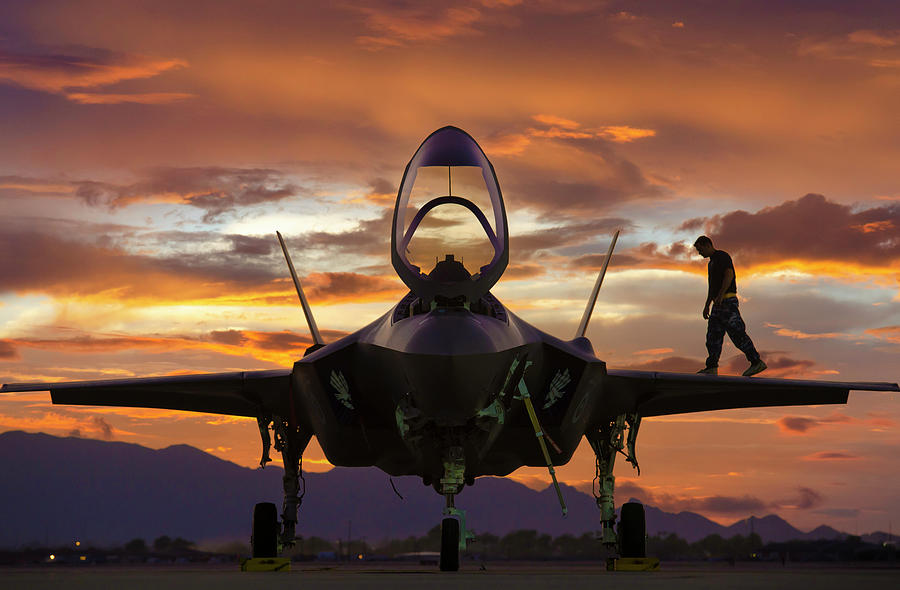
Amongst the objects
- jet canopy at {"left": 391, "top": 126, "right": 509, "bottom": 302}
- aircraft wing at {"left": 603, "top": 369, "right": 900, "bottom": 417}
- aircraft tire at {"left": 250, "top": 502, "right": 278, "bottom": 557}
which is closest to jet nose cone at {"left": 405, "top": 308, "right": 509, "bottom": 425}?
jet canopy at {"left": 391, "top": 126, "right": 509, "bottom": 302}

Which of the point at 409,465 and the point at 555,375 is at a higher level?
the point at 555,375

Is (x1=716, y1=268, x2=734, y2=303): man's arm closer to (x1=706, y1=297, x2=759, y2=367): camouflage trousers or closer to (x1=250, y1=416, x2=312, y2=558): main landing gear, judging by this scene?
(x1=706, y1=297, x2=759, y2=367): camouflage trousers

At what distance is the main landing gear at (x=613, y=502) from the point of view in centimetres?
1731

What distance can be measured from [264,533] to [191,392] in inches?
107

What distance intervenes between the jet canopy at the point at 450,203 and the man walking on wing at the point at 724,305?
452 cm

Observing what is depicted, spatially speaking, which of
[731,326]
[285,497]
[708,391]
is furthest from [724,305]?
[285,497]

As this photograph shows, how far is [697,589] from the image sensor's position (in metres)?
8.88

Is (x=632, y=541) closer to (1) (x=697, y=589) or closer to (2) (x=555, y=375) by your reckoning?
(2) (x=555, y=375)

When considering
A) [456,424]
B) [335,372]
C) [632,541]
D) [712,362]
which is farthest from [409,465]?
[712,362]

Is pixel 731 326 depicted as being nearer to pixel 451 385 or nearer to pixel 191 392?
pixel 451 385

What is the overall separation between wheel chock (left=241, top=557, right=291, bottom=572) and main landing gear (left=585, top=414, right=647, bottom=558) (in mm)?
5276

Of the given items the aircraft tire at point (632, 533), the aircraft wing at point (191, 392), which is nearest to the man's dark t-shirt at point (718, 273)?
the aircraft tire at point (632, 533)

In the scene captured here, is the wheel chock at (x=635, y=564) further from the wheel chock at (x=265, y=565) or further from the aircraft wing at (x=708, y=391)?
the wheel chock at (x=265, y=565)

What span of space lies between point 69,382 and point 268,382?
3937 mm
